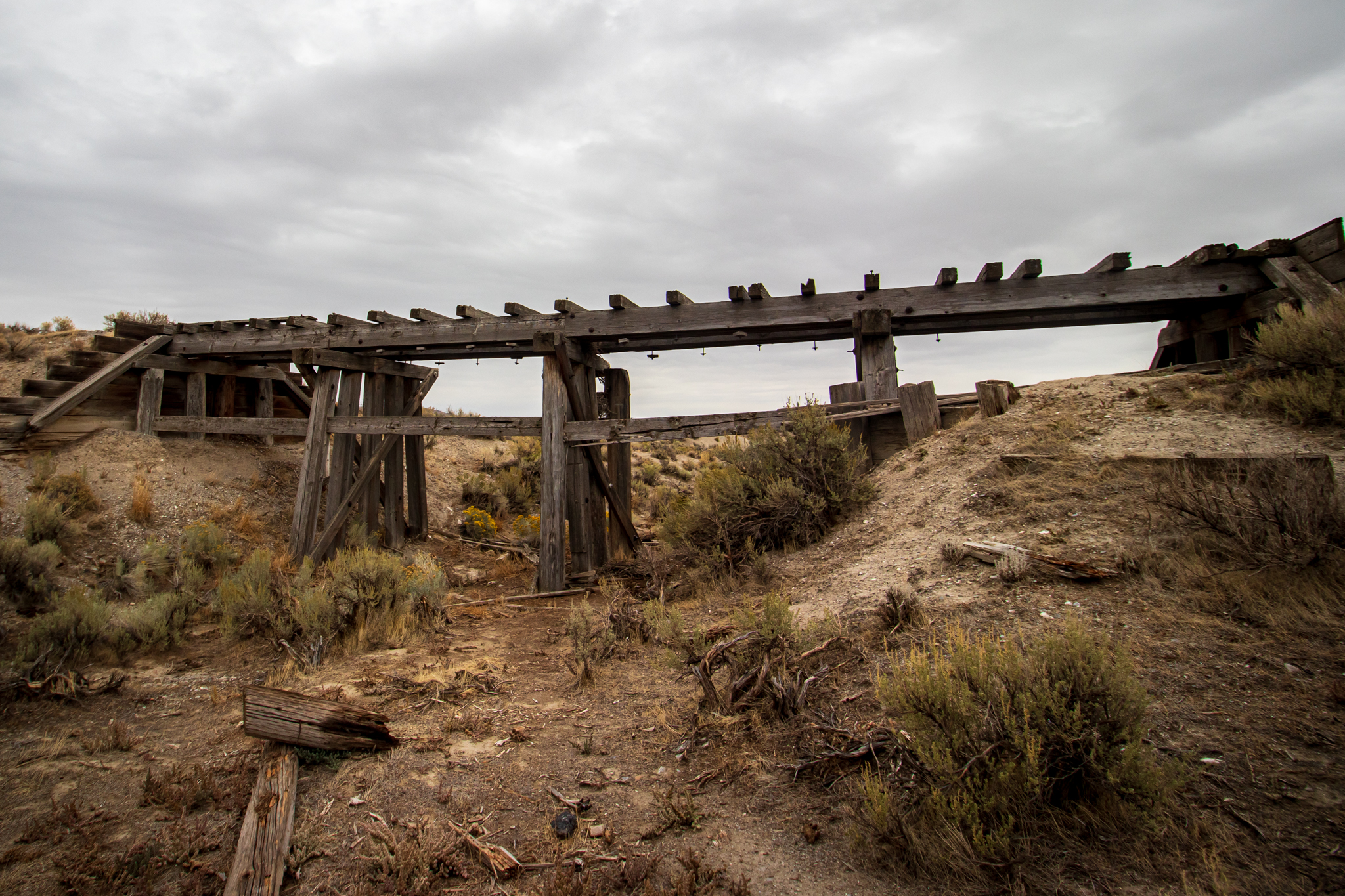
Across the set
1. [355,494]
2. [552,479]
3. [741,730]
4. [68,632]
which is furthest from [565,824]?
[355,494]

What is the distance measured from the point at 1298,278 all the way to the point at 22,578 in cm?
1321

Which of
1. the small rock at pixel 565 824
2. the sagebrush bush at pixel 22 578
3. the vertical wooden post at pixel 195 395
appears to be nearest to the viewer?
the small rock at pixel 565 824

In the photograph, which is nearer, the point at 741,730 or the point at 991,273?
the point at 741,730

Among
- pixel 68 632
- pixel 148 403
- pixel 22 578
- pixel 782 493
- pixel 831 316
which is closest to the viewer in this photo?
pixel 68 632

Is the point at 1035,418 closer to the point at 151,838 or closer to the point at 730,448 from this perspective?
the point at 730,448

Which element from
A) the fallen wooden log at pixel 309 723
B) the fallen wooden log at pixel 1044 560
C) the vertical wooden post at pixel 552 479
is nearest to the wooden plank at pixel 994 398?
the fallen wooden log at pixel 1044 560

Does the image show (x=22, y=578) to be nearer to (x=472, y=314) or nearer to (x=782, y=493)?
(x=472, y=314)

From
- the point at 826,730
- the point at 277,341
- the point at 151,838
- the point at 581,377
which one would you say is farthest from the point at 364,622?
the point at 277,341

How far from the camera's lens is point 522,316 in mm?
8664

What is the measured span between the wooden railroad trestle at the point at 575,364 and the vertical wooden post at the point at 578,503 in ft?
0.08

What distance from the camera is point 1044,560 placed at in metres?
4.41

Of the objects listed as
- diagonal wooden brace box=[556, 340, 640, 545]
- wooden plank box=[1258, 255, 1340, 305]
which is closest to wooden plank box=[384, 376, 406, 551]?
diagonal wooden brace box=[556, 340, 640, 545]

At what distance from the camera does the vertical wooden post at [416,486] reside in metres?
11.2

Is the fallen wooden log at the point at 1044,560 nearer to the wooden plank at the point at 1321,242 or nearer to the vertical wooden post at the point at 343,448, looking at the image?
the wooden plank at the point at 1321,242
